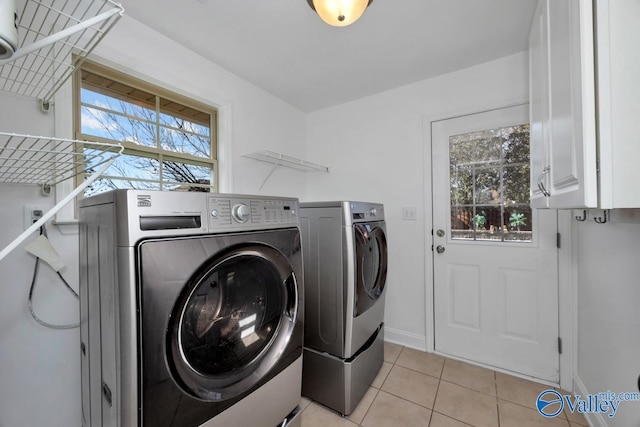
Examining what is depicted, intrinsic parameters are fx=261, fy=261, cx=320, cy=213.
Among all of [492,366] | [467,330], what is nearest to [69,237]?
[467,330]

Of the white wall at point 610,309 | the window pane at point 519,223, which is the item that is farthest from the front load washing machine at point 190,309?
the window pane at point 519,223

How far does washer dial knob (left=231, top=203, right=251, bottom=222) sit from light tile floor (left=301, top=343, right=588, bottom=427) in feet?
4.39

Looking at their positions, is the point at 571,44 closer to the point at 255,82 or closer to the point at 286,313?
the point at 286,313

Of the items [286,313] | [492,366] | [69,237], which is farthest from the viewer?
[492,366]

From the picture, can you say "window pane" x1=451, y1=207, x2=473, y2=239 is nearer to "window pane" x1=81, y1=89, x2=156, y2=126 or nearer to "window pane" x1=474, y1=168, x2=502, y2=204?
"window pane" x1=474, y1=168, x2=502, y2=204

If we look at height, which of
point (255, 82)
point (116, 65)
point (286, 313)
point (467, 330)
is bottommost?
point (467, 330)

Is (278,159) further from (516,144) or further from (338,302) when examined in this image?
(516,144)

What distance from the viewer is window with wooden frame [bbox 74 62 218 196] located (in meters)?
1.46

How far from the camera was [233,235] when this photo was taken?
0.88 m

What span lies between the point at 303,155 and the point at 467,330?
224cm

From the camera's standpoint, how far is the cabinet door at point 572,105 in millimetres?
697

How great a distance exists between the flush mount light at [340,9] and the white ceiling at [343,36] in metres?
0.36

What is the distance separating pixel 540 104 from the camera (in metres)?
1.23

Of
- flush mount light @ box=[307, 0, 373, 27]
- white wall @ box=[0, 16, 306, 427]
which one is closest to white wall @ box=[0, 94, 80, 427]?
white wall @ box=[0, 16, 306, 427]
